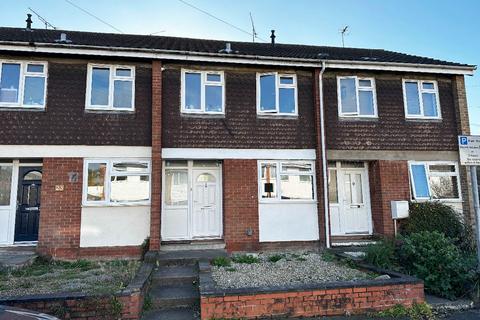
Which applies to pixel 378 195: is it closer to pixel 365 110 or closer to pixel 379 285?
pixel 365 110

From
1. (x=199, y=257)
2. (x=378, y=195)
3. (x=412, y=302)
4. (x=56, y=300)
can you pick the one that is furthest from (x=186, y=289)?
(x=378, y=195)

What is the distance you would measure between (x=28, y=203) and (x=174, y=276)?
5.06m

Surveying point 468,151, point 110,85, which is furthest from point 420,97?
point 110,85

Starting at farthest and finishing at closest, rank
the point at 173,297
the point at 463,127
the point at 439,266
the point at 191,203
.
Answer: the point at 463,127 < the point at 191,203 < the point at 439,266 < the point at 173,297

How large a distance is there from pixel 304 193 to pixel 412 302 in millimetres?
4447

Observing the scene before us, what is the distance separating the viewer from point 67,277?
6.74 meters

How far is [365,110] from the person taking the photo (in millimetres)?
10234

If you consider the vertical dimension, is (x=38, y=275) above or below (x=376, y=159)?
below

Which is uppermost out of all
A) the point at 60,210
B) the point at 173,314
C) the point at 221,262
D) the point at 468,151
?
the point at 468,151

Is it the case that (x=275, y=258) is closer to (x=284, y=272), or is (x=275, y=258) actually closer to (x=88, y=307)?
(x=284, y=272)

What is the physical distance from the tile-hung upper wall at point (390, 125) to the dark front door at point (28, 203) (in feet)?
27.2

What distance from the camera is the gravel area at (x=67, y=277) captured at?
5754 mm

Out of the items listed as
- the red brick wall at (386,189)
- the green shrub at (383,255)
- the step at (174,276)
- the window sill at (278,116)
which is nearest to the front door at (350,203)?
the red brick wall at (386,189)

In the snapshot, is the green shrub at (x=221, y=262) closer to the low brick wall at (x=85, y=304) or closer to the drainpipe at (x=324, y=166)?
the low brick wall at (x=85, y=304)
